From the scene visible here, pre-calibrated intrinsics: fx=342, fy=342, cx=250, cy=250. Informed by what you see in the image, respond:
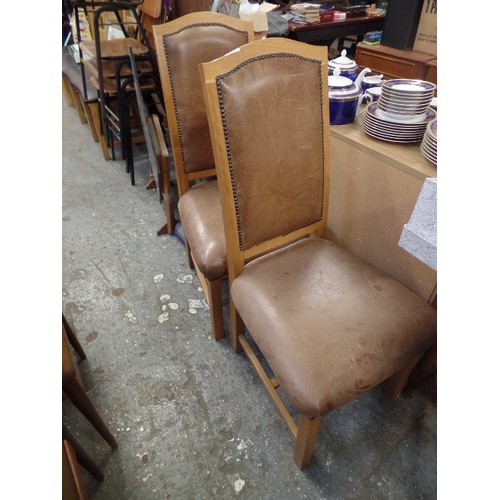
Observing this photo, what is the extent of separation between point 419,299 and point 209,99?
760mm

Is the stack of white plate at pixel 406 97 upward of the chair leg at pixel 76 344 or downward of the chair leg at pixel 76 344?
upward

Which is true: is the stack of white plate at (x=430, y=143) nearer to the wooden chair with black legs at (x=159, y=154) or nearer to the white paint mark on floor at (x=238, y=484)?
the white paint mark on floor at (x=238, y=484)

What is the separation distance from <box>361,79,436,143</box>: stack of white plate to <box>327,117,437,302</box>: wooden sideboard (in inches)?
1.3

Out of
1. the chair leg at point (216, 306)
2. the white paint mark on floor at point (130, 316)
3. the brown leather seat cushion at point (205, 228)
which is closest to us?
the brown leather seat cushion at point (205, 228)

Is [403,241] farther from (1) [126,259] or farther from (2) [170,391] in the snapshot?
(1) [126,259]

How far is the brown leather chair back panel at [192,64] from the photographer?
1178 millimetres

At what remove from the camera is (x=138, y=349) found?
141cm

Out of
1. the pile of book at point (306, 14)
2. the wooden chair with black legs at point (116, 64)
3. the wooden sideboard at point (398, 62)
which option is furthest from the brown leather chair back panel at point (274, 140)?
the pile of book at point (306, 14)

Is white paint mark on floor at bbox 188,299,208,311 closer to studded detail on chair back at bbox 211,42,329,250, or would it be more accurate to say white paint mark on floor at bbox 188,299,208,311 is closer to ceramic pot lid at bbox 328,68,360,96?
studded detail on chair back at bbox 211,42,329,250

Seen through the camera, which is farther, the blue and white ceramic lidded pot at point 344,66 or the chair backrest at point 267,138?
the blue and white ceramic lidded pot at point 344,66

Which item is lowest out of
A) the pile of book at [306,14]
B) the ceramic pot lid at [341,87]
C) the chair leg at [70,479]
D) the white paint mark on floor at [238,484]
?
the white paint mark on floor at [238,484]

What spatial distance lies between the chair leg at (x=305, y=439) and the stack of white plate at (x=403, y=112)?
84 cm

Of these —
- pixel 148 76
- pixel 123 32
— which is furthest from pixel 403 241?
pixel 123 32

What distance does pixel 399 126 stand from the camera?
1.00m
